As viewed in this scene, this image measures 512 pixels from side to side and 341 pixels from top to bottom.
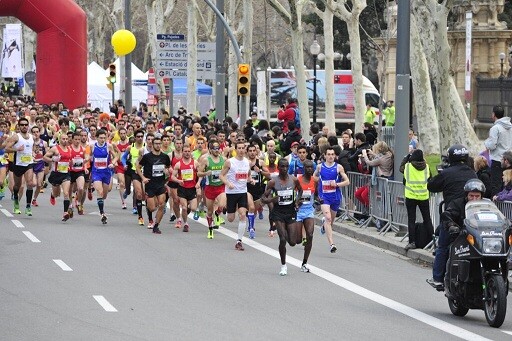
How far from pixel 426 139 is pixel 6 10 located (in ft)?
61.9

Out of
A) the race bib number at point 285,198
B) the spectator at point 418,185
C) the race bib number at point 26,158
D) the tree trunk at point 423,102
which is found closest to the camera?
the race bib number at point 285,198

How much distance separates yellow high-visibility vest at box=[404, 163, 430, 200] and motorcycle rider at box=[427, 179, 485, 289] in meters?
5.15

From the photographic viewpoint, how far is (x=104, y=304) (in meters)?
14.2

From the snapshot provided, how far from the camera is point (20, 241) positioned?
68.7ft

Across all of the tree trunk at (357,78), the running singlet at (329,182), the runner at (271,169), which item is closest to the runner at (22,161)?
the runner at (271,169)

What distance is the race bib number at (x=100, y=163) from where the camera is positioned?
25.1 meters

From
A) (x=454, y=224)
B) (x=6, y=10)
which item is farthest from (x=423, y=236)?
(x=6, y=10)

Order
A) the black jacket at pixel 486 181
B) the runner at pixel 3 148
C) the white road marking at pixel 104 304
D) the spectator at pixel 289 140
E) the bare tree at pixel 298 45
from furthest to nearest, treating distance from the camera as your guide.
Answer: the bare tree at pixel 298 45, the spectator at pixel 289 140, the runner at pixel 3 148, the black jacket at pixel 486 181, the white road marking at pixel 104 304

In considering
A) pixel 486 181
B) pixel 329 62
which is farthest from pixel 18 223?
pixel 329 62

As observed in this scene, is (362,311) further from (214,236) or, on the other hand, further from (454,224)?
(214,236)

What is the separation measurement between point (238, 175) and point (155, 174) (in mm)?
2194

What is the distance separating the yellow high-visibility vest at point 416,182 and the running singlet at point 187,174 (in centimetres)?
→ 494

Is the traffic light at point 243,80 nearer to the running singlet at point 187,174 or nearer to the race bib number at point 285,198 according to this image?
the running singlet at point 187,174

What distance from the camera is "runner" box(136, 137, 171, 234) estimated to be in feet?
75.7
